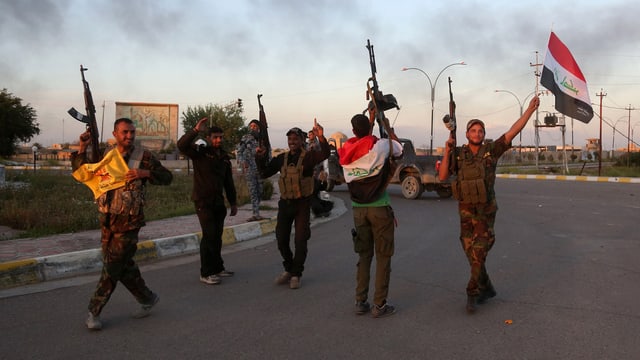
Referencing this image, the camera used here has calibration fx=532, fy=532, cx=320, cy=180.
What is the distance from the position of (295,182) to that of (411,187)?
1055 cm

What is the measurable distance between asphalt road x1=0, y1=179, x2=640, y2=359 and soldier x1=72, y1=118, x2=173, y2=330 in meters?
0.31

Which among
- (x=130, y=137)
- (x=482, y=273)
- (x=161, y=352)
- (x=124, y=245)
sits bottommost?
(x=161, y=352)

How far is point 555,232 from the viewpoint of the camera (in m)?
9.27

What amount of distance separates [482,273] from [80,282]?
4.20 meters

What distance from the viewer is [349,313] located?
Answer: 15.2 ft

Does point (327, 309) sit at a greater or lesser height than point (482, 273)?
lesser

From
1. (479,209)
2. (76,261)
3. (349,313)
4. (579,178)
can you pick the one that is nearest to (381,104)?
(479,209)

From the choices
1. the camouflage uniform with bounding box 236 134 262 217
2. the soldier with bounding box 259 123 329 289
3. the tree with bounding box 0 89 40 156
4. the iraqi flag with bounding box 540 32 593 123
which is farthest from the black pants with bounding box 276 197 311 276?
the tree with bounding box 0 89 40 156

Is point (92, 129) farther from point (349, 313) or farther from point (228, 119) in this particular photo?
point (228, 119)

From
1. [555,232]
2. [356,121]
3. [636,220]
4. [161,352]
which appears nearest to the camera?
[161,352]

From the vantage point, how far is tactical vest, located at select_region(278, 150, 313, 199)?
18.1 feet

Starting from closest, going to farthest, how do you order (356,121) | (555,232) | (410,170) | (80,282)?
(356,121) → (80,282) → (555,232) → (410,170)

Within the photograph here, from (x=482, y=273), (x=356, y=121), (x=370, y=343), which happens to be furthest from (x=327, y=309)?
(x=356, y=121)

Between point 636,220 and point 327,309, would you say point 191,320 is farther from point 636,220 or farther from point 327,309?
point 636,220
